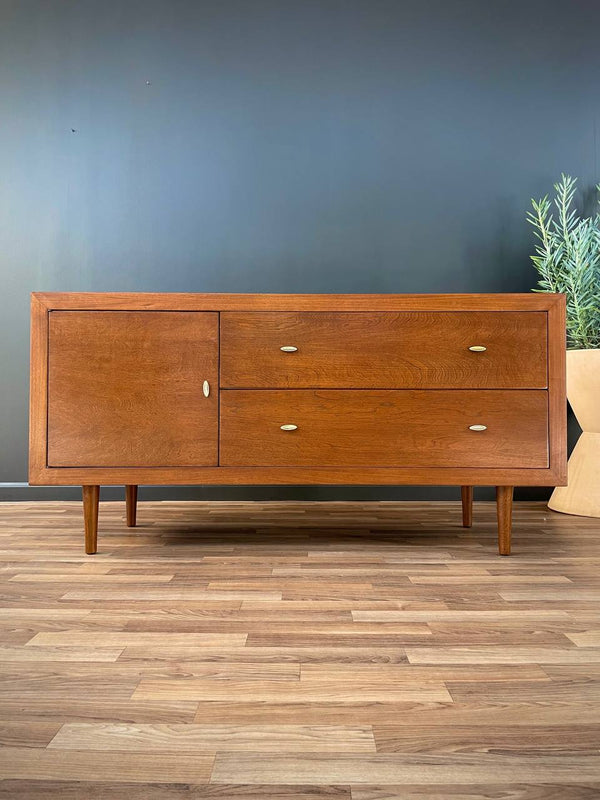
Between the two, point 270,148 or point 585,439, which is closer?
point 585,439

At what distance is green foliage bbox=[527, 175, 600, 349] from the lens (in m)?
1.87

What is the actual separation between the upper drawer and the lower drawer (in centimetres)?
3

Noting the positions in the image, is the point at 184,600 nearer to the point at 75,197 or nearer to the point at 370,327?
the point at 370,327

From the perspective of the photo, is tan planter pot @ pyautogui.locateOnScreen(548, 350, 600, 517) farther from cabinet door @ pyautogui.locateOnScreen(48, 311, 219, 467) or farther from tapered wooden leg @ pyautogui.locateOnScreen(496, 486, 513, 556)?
cabinet door @ pyautogui.locateOnScreen(48, 311, 219, 467)

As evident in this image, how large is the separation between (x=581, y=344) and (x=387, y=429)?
93cm

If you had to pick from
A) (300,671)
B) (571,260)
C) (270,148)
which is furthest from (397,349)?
(270,148)

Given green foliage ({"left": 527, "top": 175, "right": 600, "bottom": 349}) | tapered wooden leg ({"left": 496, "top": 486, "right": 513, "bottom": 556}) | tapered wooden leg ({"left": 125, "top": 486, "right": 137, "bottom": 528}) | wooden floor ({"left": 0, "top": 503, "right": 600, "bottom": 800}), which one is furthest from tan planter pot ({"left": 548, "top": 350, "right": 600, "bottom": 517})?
tapered wooden leg ({"left": 125, "top": 486, "right": 137, "bottom": 528})

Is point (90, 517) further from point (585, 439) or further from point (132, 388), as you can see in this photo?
point (585, 439)

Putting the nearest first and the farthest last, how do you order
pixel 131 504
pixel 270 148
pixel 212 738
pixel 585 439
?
pixel 212 738 → pixel 131 504 → pixel 585 439 → pixel 270 148

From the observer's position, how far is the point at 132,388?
4.58 feet

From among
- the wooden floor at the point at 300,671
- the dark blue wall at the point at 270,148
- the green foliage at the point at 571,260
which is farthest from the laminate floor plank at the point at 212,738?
the green foliage at the point at 571,260

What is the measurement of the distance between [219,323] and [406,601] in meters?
0.75

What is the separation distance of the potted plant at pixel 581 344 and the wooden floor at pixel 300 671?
17.5 inches

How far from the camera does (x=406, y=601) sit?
1.08m
